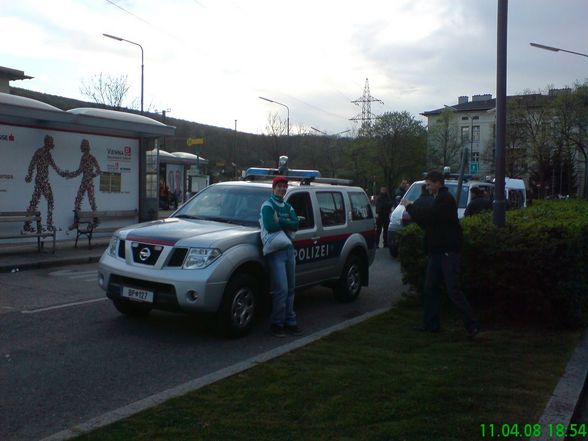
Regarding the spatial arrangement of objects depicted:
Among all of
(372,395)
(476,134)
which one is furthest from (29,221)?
(476,134)

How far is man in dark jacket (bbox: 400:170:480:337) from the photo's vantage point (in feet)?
24.1

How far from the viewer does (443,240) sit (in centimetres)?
734

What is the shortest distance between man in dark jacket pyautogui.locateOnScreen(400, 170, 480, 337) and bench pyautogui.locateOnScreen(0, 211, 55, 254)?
994 cm

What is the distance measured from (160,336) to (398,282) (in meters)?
6.25

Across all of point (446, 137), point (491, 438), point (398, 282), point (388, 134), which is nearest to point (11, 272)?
point (398, 282)

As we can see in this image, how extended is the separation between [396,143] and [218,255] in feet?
186

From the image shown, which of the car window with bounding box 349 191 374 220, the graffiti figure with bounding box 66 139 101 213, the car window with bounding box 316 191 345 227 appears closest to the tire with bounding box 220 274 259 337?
the car window with bounding box 316 191 345 227

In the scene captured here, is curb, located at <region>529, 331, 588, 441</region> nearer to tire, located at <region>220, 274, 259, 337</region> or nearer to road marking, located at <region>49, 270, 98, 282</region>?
tire, located at <region>220, 274, 259, 337</region>

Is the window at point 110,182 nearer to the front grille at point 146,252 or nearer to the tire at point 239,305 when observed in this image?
the front grille at point 146,252

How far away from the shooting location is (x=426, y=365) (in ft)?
20.0

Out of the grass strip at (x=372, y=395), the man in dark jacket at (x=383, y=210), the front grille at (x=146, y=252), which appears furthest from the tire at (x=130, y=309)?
the man in dark jacket at (x=383, y=210)

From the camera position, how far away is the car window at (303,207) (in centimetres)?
893

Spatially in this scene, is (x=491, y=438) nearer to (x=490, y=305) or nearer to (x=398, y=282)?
(x=490, y=305)

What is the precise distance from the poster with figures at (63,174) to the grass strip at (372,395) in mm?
10415
